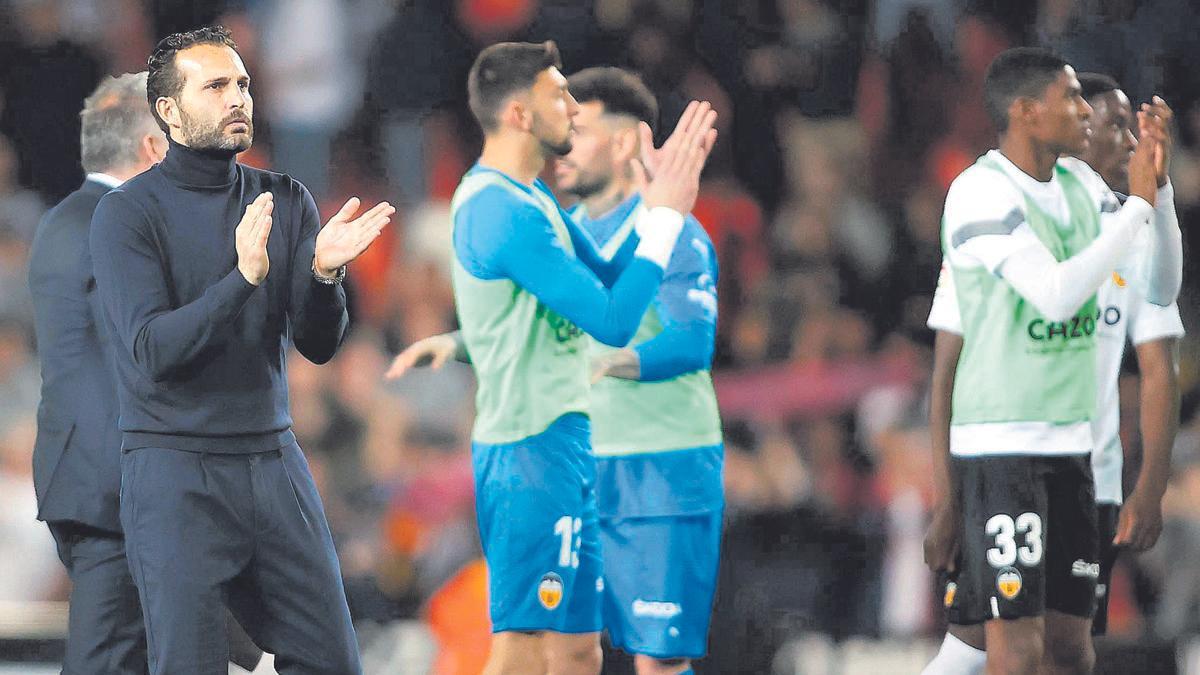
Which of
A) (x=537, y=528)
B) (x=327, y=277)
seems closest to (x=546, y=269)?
(x=537, y=528)

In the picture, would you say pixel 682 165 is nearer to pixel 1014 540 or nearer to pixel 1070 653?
pixel 1014 540

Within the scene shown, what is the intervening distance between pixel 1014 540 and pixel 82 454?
2.52 metres

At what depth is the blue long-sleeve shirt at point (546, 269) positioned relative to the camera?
4.69 meters

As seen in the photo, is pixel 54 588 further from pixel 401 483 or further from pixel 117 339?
pixel 117 339

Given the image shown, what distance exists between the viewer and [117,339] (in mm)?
3838

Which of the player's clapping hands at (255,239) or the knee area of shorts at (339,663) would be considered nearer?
the player's clapping hands at (255,239)

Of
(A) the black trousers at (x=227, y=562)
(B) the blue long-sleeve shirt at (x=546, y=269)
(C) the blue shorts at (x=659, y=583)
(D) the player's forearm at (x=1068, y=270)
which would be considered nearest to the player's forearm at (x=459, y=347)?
(B) the blue long-sleeve shirt at (x=546, y=269)

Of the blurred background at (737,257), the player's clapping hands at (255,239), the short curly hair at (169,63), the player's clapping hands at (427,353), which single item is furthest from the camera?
the blurred background at (737,257)

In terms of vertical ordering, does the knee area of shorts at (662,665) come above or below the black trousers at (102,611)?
below

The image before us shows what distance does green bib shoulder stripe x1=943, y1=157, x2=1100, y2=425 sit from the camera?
493 centimetres

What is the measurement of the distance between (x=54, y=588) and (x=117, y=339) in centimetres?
439

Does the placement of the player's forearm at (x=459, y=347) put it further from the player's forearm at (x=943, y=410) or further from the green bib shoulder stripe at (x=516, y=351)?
the player's forearm at (x=943, y=410)

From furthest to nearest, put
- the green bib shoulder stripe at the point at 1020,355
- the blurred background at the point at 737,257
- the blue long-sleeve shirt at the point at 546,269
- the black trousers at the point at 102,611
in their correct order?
the blurred background at the point at 737,257 < the green bib shoulder stripe at the point at 1020,355 < the blue long-sleeve shirt at the point at 546,269 < the black trousers at the point at 102,611

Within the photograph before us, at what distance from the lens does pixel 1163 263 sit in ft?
18.1
